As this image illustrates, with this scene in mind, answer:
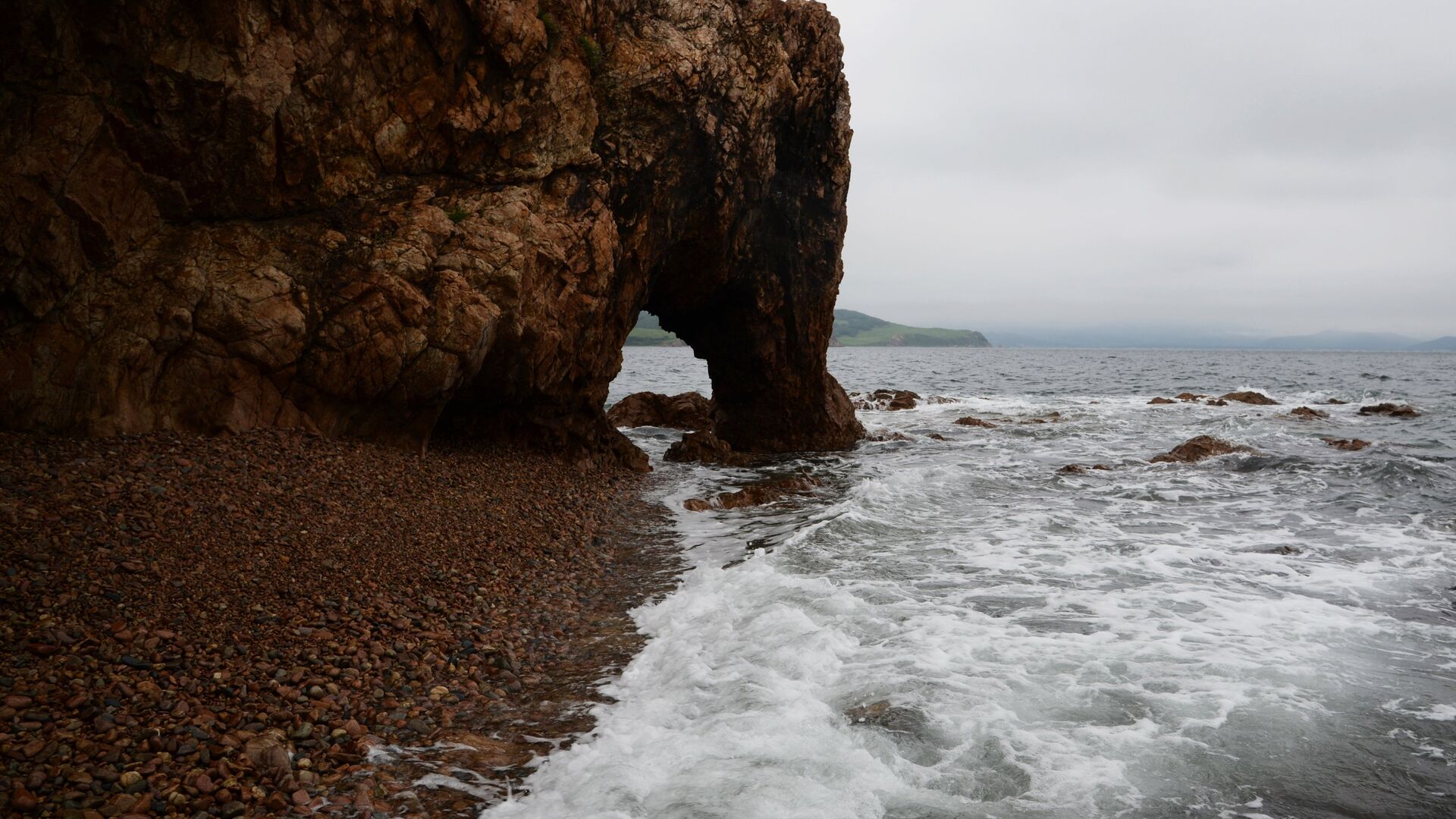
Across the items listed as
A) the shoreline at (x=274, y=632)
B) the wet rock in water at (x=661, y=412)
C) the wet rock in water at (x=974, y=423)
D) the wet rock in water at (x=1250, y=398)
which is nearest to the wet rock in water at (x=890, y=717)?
the shoreline at (x=274, y=632)

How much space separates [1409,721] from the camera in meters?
7.99

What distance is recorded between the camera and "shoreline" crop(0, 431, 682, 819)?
5859 mm

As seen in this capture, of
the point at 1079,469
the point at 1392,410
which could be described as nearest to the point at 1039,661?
the point at 1079,469

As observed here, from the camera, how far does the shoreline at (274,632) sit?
5859mm

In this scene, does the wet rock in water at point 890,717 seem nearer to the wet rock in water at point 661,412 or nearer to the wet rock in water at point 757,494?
the wet rock in water at point 757,494

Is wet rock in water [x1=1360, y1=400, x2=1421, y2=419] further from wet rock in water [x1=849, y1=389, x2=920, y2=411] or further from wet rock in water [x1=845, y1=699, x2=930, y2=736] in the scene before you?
wet rock in water [x1=845, y1=699, x2=930, y2=736]

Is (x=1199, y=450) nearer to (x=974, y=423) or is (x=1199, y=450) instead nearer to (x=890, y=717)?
(x=974, y=423)

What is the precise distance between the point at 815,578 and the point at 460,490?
5980 millimetres

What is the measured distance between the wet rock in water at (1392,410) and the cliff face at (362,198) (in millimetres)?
35970

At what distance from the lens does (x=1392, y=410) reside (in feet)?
133

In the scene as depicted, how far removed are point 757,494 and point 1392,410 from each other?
38.6 m

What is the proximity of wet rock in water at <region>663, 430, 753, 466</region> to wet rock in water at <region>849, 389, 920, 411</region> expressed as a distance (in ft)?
64.8

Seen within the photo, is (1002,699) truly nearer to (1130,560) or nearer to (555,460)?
(1130,560)

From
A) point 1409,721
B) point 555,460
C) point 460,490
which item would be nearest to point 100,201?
point 460,490
